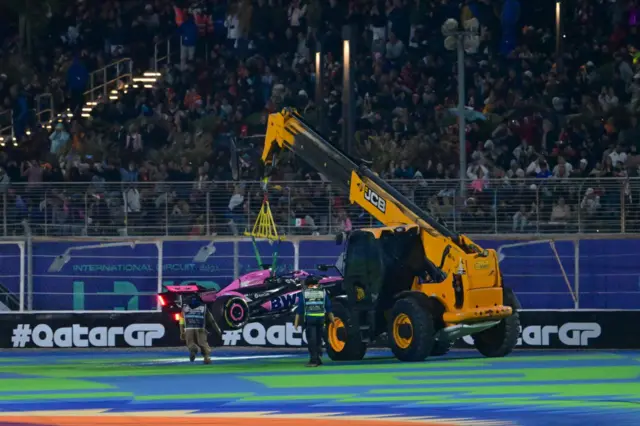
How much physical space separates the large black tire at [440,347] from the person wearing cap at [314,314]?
2057mm

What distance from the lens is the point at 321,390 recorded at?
21312 mm

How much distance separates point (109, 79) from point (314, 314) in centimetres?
1864

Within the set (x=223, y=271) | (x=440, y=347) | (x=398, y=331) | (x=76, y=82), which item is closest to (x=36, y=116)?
(x=76, y=82)

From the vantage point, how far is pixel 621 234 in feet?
99.1

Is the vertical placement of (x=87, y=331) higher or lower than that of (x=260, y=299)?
lower

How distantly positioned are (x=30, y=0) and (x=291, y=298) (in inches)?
671

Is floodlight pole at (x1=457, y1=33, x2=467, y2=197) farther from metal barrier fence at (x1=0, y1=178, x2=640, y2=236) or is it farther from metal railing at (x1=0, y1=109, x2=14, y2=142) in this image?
metal railing at (x1=0, y1=109, x2=14, y2=142)

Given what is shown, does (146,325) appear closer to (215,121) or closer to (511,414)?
(215,121)

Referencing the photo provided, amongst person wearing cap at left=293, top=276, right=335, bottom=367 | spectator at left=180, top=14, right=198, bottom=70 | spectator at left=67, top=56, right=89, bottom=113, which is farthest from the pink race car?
spectator at left=180, top=14, right=198, bottom=70

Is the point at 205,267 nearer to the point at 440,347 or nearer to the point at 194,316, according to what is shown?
the point at 194,316

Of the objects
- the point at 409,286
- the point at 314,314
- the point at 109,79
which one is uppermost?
the point at 109,79

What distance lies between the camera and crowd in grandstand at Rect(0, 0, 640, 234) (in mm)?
31219

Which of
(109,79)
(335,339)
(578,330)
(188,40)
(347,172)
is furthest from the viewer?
(109,79)

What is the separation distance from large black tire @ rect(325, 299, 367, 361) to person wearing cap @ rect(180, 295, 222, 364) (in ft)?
6.53
